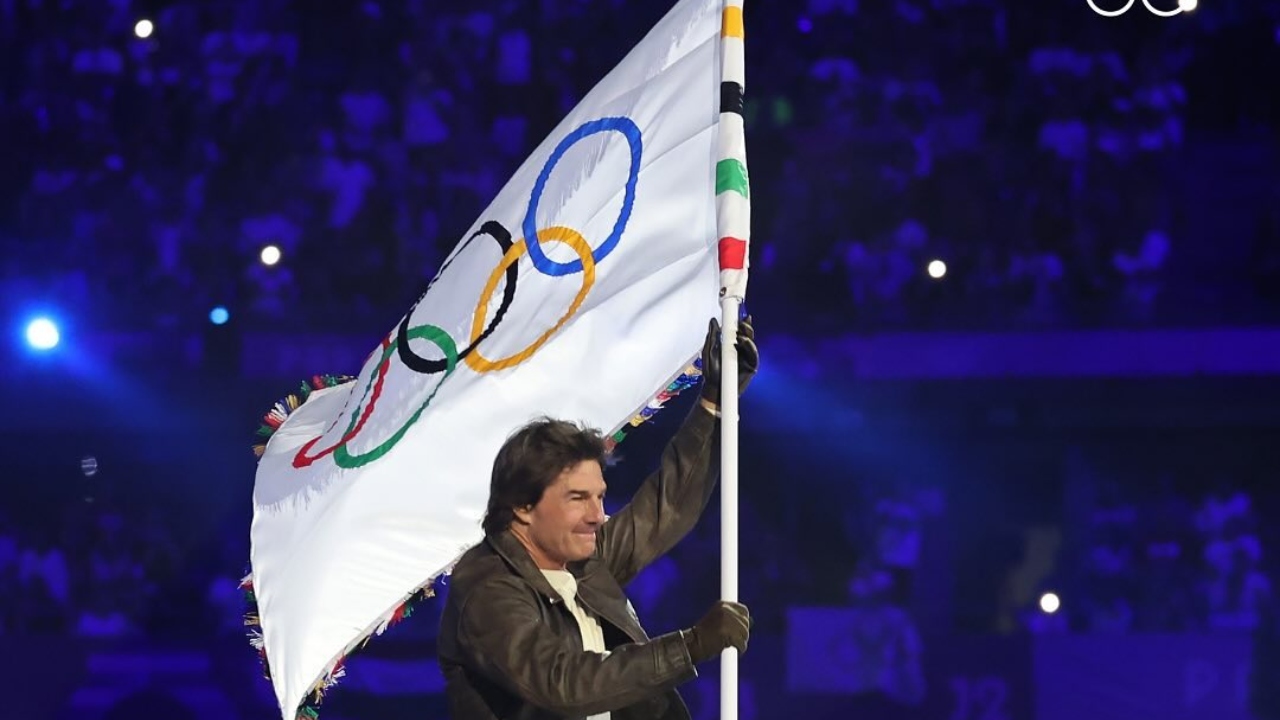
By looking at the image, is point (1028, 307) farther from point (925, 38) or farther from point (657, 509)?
point (657, 509)

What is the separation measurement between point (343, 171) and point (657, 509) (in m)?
5.00

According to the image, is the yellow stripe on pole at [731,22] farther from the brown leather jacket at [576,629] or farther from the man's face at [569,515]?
the man's face at [569,515]

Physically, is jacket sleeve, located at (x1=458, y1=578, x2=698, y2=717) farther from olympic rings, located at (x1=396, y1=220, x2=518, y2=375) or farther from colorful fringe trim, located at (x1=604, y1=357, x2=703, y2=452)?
olympic rings, located at (x1=396, y1=220, x2=518, y2=375)

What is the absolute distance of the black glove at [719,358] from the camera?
2648mm

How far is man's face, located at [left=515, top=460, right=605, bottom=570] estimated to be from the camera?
253 cm

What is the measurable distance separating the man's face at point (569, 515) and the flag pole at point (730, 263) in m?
0.25

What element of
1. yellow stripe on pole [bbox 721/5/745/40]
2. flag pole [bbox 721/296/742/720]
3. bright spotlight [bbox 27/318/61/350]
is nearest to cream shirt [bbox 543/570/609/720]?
flag pole [bbox 721/296/742/720]

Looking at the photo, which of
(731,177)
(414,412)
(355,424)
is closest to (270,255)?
(355,424)

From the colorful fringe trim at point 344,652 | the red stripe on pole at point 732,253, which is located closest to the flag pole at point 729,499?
the red stripe on pole at point 732,253

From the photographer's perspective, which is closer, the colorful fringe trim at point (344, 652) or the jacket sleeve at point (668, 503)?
the colorful fringe trim at point (344, 652)

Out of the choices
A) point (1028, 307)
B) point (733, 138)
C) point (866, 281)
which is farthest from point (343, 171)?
point (733, 138)

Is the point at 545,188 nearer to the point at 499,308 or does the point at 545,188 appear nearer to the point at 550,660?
the point at 499,308

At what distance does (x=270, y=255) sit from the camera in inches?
290

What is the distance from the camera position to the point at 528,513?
8.41 feet
